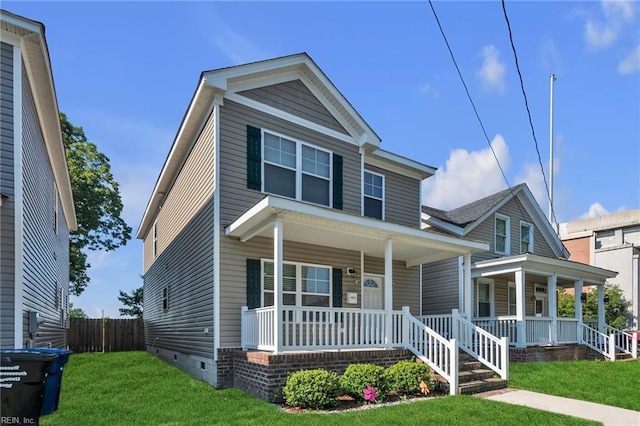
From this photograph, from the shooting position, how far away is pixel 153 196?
52.2ft

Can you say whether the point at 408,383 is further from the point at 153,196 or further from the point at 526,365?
the point at 153,196

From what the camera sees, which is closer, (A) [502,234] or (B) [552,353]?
(B) [552,353]

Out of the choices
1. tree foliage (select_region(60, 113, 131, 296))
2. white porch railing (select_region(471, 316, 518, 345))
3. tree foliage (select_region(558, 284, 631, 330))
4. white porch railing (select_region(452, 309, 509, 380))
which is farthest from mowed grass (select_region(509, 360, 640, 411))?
tree foliage (select_region(60, 113, 131, 296))

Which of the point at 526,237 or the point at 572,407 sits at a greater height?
the point at 526,237

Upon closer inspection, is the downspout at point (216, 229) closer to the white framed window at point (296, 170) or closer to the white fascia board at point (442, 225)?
the white framed window at point (296, 170)

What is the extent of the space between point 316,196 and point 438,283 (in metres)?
7.15

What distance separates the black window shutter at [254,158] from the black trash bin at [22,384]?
5.75 metres

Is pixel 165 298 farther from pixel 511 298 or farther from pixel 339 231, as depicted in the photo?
pixel 511 298

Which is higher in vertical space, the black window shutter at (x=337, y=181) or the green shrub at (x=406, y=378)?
the black window shutter at (x=337, y=181)

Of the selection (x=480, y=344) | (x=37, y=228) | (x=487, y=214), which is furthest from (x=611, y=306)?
(x=37, y=228)

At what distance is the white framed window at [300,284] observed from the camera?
33.2 ft

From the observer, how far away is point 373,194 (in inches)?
513

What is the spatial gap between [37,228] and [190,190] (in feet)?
11.9

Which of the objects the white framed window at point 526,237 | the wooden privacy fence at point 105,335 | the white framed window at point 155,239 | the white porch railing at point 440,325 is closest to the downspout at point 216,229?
the white porch railing at point 440,325
